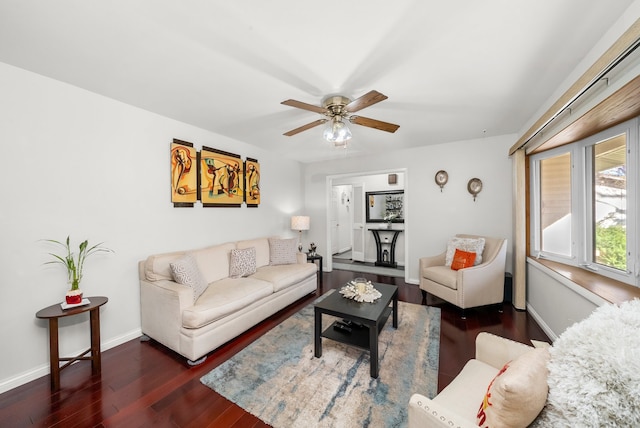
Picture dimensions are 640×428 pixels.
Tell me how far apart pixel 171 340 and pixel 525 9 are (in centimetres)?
346

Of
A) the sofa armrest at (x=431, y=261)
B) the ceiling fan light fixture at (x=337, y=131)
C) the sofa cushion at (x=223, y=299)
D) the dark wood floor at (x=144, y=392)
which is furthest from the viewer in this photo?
the sofa armrest at (x=431, y=261)

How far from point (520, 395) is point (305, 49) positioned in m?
2.03

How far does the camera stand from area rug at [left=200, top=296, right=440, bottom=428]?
153cm

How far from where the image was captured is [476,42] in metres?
1.56

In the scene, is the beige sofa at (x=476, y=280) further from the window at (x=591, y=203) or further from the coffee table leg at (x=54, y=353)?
the coffee table leg at (x=54, y=353)

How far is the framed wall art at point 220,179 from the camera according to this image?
126 inches

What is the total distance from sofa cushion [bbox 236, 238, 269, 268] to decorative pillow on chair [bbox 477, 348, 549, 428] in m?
3.13

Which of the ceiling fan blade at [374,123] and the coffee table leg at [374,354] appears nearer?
the coffee table leg at [374,354]

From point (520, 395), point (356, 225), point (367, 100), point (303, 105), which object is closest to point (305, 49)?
point (303, 105)

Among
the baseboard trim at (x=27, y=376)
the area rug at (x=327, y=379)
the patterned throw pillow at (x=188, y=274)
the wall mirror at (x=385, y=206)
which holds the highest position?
the wall mirror at (x=385, y=206)

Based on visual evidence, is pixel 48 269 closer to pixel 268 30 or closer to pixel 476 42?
pixel 268 30

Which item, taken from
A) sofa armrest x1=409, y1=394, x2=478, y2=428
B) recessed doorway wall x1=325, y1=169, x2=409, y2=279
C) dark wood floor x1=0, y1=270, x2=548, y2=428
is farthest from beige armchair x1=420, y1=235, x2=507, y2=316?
sofa armrest x1=409, y1=394, x2=478, y2=428

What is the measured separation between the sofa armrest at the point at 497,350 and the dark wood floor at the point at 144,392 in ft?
1.88

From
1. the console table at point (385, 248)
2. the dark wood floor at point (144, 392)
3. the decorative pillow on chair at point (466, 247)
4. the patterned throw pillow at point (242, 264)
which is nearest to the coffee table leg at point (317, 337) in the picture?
the dark wood floor at point (144, 392)
